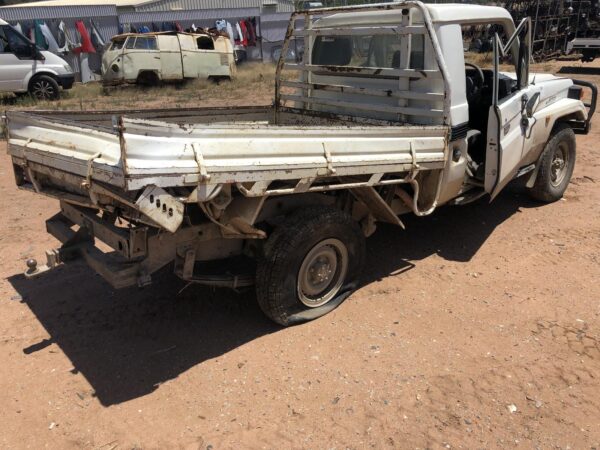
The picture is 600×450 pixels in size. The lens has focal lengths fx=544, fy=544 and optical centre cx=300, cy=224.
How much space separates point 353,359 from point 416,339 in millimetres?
498

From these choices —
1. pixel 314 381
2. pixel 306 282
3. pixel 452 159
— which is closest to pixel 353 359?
pixel 314 381

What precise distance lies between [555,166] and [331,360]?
4.06m

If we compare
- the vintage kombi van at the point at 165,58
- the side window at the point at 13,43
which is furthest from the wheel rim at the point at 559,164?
the vintage kombi van at the point at 165,58

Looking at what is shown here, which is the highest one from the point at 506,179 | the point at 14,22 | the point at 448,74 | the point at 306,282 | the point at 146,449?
the point at 14,22

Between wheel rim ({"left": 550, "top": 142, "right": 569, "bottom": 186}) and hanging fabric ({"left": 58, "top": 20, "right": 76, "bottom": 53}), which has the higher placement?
hanging fabric ({"left": 58, "top": 20, "right": 76, "bottom": 53})

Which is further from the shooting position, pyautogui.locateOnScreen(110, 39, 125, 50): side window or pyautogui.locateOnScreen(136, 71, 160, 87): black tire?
pyautogui.locateOnScreen(136, 71, 160, 87): black tire

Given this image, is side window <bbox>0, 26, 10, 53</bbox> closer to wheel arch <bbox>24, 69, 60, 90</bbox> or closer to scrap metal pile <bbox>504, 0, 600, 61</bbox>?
wheel arch <bbox>24, 69, 60, 90</bbox>

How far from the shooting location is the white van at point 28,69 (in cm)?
1398

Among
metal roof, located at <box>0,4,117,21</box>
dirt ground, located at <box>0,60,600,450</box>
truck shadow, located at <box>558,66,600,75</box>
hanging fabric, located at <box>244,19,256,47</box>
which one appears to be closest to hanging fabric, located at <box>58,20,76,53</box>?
metal roof, located at <box>0,4,117,21</box>

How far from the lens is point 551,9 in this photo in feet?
69.9

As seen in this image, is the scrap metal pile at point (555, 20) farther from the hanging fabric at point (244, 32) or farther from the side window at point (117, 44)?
the side window at point (117, 44)

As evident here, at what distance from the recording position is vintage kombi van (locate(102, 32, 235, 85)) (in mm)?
17141

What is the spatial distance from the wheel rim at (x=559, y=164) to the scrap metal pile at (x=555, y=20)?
55.4ft

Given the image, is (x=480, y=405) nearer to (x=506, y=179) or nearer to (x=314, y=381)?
(x=314, y=381)
